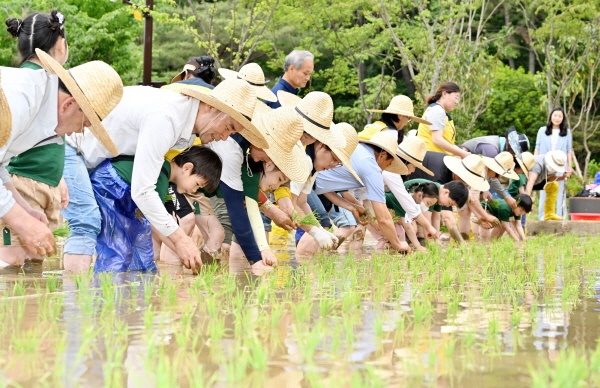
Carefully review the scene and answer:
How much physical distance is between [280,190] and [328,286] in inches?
98.3

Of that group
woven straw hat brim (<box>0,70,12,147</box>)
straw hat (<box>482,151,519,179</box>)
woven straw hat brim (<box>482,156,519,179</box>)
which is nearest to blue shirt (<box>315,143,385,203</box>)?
woven straw hat brim (<box>482,156,519,179</box>)

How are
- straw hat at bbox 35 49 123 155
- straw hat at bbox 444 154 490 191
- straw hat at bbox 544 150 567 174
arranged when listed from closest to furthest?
straw hat at bbox 35 49 123 155 < straw hat at bbox 444 154 490 191 < straw hat at bbox 544 150 567 174

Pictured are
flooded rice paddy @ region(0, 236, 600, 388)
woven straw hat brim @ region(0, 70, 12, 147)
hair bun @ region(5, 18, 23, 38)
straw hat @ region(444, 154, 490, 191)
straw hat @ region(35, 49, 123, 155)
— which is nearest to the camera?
flooded rice paddy @ region(0, 236, 600, 388)

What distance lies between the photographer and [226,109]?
5.27 metres

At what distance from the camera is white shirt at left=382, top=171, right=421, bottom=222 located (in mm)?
8914

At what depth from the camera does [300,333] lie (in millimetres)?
A: 3131

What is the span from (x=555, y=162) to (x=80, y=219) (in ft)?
33.5

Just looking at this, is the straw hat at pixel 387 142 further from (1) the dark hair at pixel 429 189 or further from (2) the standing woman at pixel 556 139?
(2) the standing woman at pixel 556 139

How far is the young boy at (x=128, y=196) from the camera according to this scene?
5.65m

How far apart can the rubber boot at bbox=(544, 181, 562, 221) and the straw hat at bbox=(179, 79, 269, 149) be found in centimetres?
1039

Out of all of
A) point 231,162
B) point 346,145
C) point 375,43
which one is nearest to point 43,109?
point 231,162

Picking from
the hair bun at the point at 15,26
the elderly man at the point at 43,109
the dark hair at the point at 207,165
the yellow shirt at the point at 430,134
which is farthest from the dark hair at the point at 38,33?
the yellow shirt at the point at 430,134

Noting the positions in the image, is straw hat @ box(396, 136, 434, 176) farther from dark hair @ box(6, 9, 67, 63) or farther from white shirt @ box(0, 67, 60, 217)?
white shirt @ box(0, 67, 60, 217)

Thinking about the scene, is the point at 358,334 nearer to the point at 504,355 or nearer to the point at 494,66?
the point at 504,355
